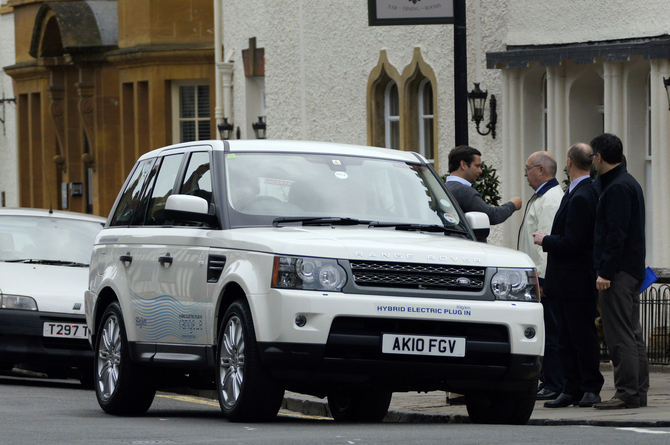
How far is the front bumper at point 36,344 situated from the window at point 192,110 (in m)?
16.2

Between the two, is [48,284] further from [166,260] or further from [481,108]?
[481,108]

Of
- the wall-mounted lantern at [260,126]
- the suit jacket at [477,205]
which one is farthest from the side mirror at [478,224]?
the wall-mounted lantern at [260,126]

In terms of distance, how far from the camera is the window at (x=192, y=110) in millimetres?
29344

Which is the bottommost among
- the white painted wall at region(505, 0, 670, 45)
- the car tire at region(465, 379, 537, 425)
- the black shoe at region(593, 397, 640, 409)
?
the black shoe at region(593, 397, 640, 409)

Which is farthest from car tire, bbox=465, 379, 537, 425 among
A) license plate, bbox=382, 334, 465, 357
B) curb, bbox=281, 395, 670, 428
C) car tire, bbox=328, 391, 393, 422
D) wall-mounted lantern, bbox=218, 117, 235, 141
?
wall-mounted lantern, bbox=218, 117, 235, 141

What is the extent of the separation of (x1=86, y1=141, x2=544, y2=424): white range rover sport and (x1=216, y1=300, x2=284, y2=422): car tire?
12 mm

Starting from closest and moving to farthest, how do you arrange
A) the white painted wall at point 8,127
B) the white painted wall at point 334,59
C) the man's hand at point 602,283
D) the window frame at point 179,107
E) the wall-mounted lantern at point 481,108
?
the man's hand at point 602,283
the wall-mounted lantern at point 481,108
the white painted wall at point 334,59
the window frame at point 179,107
the white painted wall at point 8,127

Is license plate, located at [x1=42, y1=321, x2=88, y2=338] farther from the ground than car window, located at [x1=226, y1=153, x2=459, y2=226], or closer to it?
closer to it

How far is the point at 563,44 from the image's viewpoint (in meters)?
17.4

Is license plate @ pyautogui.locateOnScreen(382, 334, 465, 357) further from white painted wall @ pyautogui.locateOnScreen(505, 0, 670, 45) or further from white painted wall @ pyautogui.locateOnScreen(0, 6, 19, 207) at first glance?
white painted wall @ pyautogui.locateOnScreen(0, 6, 19, 207)

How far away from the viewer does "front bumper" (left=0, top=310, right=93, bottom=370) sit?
1313 centimetres

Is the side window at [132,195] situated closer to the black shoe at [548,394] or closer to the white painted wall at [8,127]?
the black shoe at [548,394]

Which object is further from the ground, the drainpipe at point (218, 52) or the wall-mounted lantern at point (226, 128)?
the drainpipe at point (218, 52)

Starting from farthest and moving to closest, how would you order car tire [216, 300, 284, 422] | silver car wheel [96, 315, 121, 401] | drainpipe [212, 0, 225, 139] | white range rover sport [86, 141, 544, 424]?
drainpipe [212, 0, 225, 139], silver car wheel [96, 315, 121, 401], car tire [216, 300, 284, 422], white range rover sport [86, 141, 544, 424]
